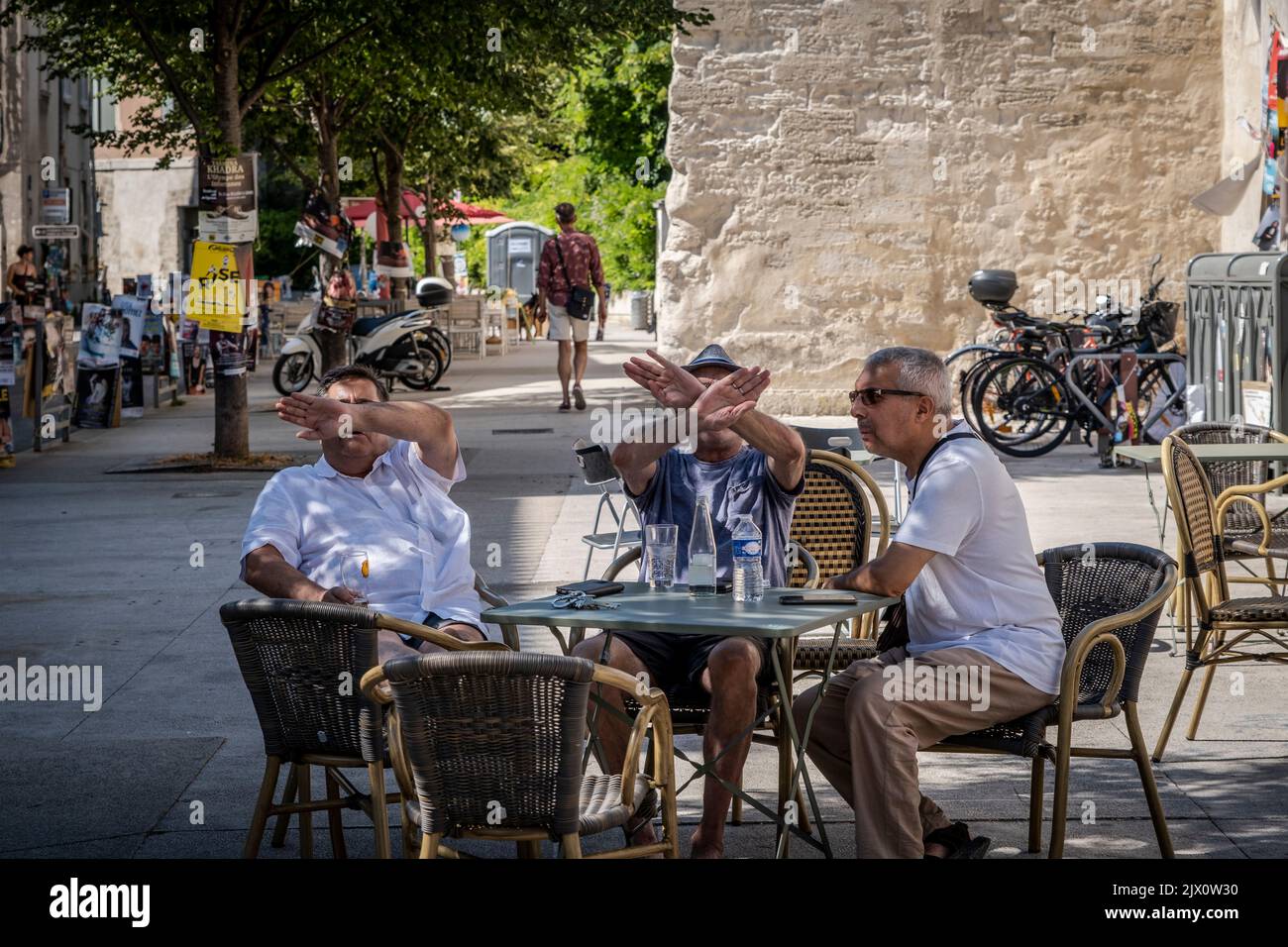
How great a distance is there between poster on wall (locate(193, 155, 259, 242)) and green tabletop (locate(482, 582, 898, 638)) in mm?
10176

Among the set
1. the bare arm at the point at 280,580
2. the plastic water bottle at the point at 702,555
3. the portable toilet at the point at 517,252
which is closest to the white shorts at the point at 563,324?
the bare arm at the point at 280,580

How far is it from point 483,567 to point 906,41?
1023 cm

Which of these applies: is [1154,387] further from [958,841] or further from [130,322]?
[958,841]

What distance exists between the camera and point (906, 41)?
17766mm

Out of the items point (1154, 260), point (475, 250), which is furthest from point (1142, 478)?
point (475, 250)

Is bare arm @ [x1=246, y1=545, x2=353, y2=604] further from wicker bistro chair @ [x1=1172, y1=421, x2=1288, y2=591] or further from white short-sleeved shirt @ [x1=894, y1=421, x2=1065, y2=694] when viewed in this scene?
wicker bistro chair @ [x1=1172, y1=421, x2=1288, y2=591]

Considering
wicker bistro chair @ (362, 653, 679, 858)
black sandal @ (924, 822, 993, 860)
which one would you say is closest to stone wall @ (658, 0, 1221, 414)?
black sandal @ (924, 822, 993, 860)

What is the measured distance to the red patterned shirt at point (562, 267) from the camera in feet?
57.7

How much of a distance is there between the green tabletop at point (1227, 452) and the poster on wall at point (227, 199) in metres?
8.48

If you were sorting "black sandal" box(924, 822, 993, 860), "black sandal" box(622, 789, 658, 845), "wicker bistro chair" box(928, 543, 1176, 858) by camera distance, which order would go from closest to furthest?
"black sandal" box(622, 789, 658, 845) < "wicker bistro chair" box(928, 543, 1176, 858) < "black sandal" box(924, 822, 993, 860)

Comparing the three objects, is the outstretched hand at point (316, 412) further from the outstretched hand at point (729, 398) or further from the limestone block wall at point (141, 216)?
the limestone block wall at point (141, 216)

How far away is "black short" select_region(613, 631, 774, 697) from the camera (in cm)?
493
